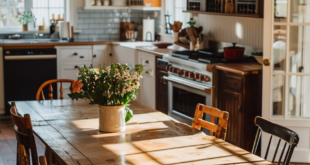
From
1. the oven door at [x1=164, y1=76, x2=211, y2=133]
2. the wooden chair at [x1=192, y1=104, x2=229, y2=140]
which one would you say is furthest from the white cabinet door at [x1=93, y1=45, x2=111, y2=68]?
the wooden chair at [x1=192, y1=104, x2=229, y2=140]

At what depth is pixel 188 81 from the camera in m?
5.04

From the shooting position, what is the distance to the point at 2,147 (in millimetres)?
5102

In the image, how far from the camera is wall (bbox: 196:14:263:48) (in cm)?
495

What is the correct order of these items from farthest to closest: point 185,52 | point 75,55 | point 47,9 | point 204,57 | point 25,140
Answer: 1. point 47,9
2. point 75,55
3. point 185,52
4. point 204,57
5. point 25,140

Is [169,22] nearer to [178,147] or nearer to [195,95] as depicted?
[195,95]

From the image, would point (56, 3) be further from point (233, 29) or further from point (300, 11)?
point (300, 11)

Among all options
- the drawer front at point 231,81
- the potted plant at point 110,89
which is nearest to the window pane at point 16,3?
the drawer front at point 231,81

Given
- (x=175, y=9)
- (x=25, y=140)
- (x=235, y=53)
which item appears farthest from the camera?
(x=175, y=9)

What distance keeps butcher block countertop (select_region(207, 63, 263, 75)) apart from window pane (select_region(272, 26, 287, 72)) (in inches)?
6.1

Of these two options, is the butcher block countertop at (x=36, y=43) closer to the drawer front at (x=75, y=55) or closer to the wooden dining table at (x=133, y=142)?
the drawer front at (x=75, y=55)

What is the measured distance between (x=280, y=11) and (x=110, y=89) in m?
2.18

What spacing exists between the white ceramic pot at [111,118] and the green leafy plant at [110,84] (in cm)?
3

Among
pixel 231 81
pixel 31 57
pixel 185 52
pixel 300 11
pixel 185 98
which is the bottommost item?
pixel 185 98

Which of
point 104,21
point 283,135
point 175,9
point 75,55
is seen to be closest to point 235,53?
point 175,9
